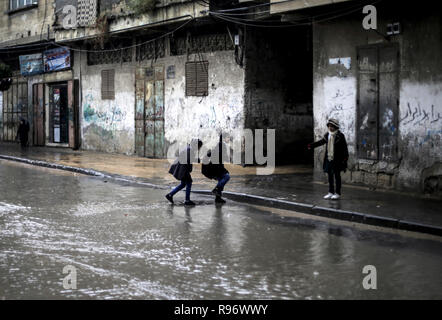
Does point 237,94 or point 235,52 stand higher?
point 235,52

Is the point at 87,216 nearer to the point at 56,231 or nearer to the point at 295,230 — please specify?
the point at 56,231

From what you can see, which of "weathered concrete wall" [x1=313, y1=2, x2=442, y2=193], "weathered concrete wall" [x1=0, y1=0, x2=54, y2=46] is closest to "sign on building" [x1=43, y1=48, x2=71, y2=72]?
"weathered concrete wall" [x1=0, y1=0, x2=54, y2=46]

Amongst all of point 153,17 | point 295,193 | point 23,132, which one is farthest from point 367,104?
point 23,132

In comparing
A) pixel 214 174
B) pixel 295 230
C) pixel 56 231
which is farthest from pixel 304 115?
pixel 56 231

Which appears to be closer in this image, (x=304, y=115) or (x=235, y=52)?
(x=235, y=52)

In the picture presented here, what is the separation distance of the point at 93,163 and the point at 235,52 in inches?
225

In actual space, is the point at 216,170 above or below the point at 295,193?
above

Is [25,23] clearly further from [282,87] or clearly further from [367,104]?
[367,104]

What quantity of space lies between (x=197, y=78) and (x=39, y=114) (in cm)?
1089

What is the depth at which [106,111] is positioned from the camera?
77.0 ft

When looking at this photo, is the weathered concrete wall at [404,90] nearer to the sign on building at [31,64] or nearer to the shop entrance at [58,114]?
the shop entrance at [58,114]

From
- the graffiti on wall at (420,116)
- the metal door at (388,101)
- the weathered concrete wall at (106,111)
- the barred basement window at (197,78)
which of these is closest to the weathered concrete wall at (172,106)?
the weathered concrete wall at (106,111)
